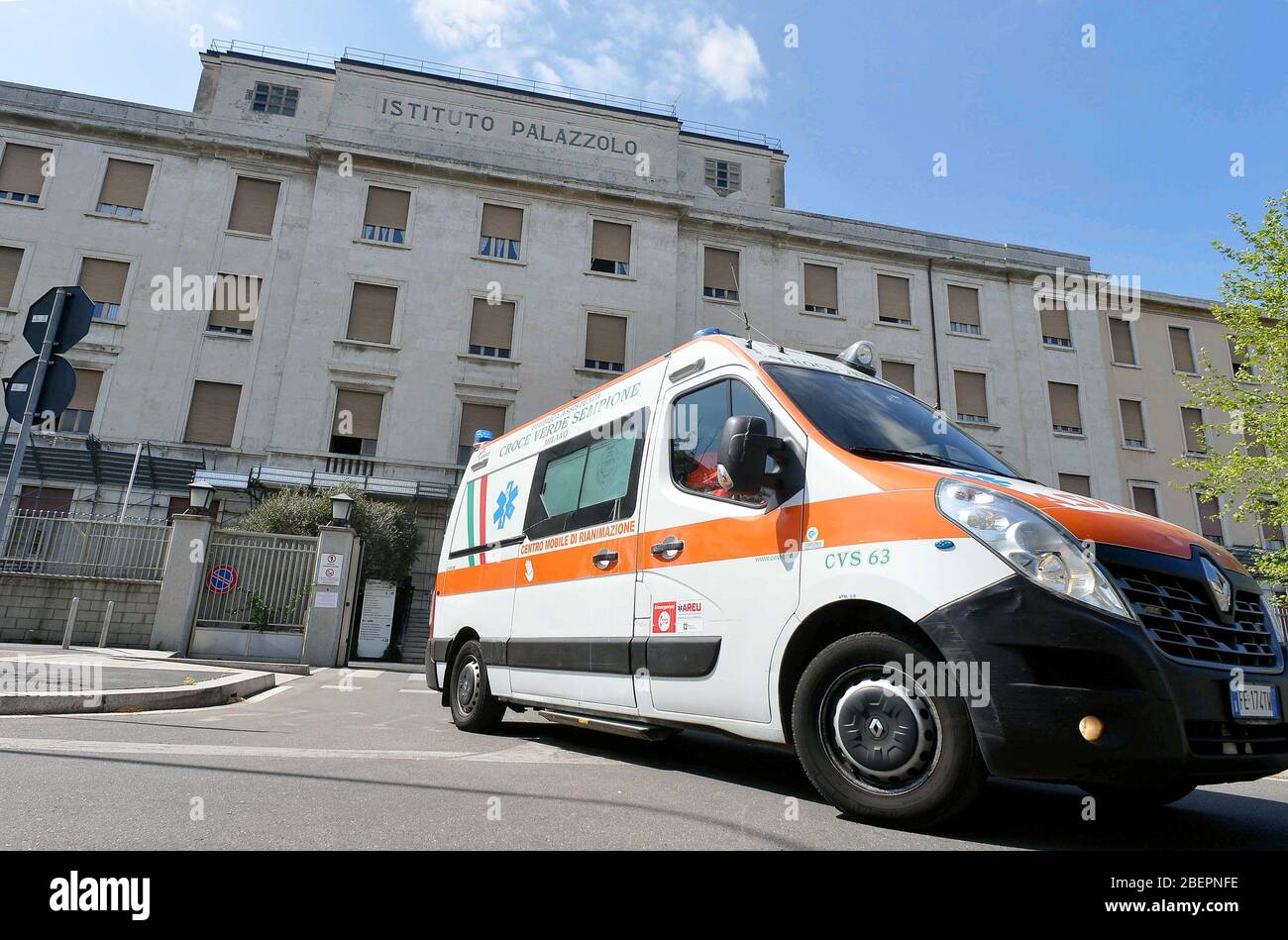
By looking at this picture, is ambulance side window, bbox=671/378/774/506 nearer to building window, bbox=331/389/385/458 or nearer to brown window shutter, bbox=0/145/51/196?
building window, bbox=331/389/385/458

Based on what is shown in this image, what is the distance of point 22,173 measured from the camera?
22.9m

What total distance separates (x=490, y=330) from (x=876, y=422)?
21257mm

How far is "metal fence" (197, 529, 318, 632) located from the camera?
45.3 ft

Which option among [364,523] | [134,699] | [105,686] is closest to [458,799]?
[134,699]

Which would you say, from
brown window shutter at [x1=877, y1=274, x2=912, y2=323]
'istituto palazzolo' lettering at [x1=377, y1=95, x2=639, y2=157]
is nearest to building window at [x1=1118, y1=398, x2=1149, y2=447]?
brown window shutter at [x1=877, y1=274, x2=912, y2=323]

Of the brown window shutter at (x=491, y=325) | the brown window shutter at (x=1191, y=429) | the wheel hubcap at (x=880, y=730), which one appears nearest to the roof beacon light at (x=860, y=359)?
the wheel hubcap at (x=880, y=730)

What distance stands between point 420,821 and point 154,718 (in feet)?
13.7

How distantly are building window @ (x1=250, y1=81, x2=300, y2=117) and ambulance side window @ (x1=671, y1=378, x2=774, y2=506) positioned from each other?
26.9 m

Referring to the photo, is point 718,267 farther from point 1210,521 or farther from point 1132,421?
point 1210,521

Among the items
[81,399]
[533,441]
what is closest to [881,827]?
[533,441]

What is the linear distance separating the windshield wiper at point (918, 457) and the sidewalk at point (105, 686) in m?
6.25

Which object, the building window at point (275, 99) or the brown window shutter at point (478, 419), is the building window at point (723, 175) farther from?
the building window at point (275, 99)

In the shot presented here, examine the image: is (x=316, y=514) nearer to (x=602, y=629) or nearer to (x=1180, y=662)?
(x=602, y=629)

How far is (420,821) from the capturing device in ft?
9.46
